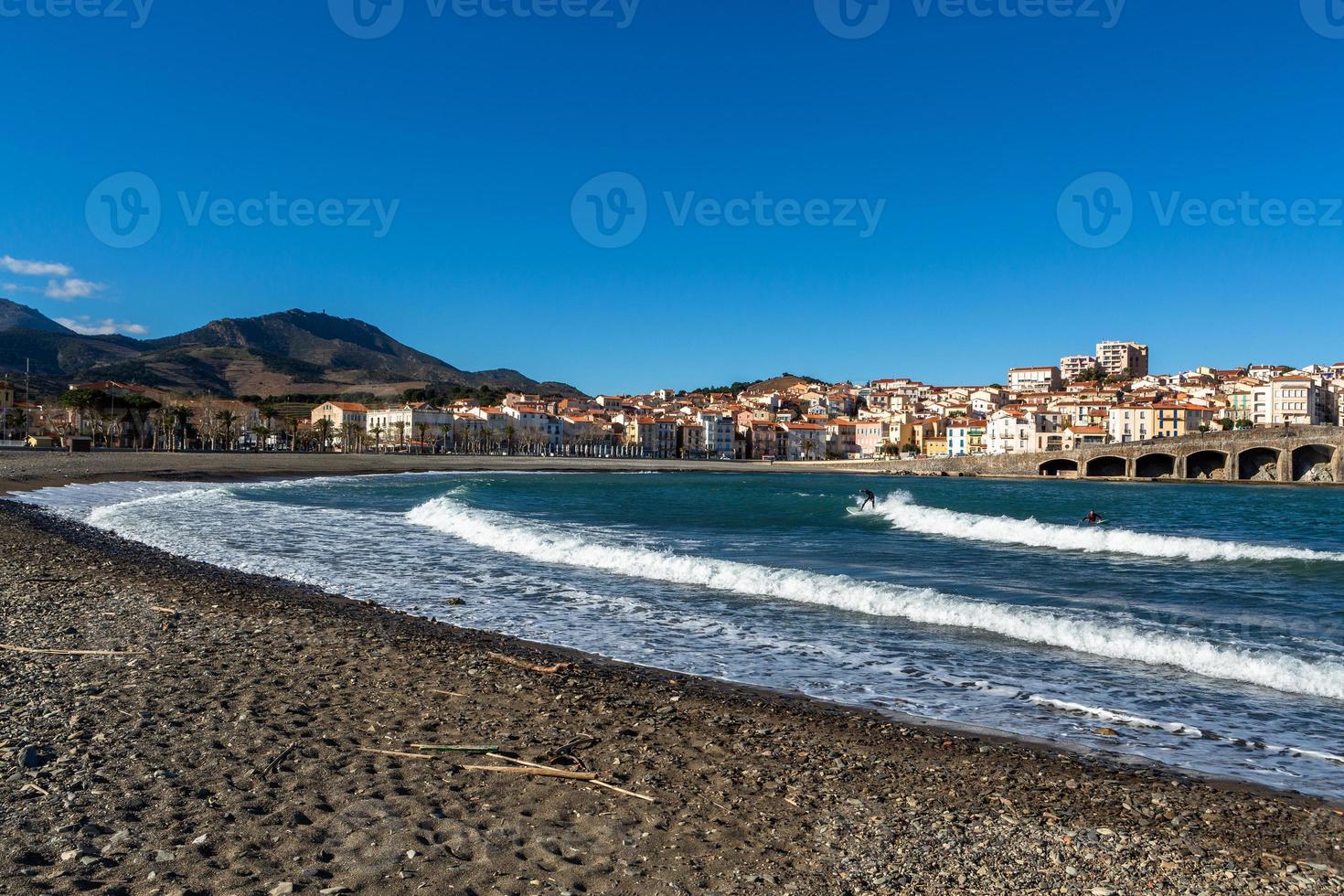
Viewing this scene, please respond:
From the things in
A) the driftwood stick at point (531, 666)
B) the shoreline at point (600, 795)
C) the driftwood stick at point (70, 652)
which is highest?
the driftwood stick at point (70, 652)

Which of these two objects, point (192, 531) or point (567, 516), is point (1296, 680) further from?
point (567, 516)

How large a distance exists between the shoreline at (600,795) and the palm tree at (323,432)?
431ft

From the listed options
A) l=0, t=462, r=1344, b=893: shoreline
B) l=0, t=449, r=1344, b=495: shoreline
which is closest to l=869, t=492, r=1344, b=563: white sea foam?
l=0, t=462, r=1344, b=893: shoreline

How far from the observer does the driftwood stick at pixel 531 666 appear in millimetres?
7578

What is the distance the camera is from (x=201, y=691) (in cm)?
623

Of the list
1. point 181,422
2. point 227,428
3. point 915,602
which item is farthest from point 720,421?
point 915,602

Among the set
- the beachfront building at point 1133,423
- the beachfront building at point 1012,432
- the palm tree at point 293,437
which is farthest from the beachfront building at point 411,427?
the beachfront building at point 1133,423

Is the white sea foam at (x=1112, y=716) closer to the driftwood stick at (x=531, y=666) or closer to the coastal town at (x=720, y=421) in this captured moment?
the driftwood stick at (x=531, y=666)

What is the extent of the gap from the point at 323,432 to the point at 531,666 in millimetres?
133562

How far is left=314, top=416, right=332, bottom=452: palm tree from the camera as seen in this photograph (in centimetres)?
13012

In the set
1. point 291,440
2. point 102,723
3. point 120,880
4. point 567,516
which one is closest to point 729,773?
point 120,880

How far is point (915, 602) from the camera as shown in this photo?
1180cm

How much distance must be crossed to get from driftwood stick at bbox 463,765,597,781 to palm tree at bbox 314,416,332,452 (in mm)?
133963

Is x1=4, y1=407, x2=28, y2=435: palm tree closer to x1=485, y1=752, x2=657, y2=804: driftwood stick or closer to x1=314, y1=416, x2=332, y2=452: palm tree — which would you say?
x1=314, y1=416, x2=332, y2=452: palm tree
